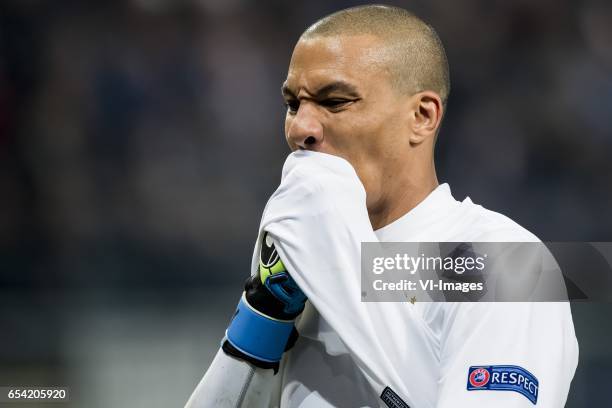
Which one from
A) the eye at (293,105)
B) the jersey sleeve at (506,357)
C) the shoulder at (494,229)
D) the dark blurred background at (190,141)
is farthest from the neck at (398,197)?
the dark blurred background at (190,141)

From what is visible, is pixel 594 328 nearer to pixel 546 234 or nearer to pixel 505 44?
pixel 546 234

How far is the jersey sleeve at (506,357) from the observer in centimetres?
140

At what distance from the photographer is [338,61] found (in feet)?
5.72

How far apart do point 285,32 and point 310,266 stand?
12.6 feet

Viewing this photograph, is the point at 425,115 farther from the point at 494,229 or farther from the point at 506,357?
the point at 506,357

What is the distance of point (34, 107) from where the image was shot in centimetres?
504

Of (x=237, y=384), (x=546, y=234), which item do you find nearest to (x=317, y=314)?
(x=237, y=384)

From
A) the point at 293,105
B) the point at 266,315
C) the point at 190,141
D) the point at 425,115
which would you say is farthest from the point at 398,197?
the point at 190,141

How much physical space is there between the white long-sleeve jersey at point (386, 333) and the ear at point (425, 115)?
9.7 inches

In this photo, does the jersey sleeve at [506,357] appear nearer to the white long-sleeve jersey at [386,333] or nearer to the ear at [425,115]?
the white long-sleeve jersey at [386,333]

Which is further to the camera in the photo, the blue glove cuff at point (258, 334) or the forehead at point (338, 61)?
the forehead at point (338, 61)

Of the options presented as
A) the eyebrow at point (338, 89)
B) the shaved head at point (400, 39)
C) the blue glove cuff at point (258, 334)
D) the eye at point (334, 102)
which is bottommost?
the blue glove cuff at point (258, 334)

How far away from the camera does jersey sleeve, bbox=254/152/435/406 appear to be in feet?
4.80

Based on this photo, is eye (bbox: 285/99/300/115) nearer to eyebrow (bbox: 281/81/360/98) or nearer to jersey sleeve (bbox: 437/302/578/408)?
eyebrow (bbox: 281/81/360/98)
